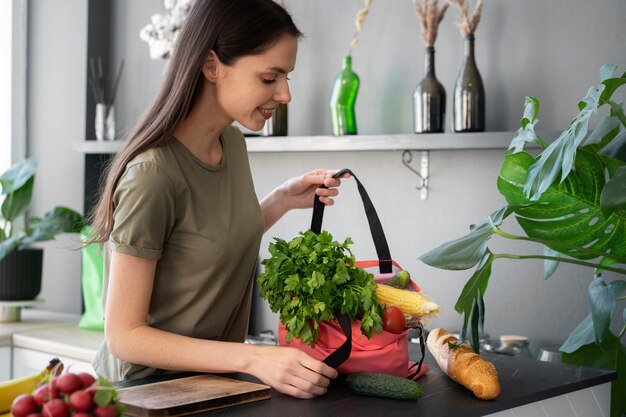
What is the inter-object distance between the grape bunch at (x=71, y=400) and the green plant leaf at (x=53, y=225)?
8.30ft

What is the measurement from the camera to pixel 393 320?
1659 mm

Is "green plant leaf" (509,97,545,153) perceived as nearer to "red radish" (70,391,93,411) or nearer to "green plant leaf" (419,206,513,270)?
"green plant leaf" (419,206,513,270)

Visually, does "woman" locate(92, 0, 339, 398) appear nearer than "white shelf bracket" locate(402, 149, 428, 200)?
Yes

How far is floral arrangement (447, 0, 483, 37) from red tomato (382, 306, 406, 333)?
1427 mm

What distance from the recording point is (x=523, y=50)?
113 inches

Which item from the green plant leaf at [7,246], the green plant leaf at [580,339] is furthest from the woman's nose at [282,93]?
the green plant leaf at [7,246]

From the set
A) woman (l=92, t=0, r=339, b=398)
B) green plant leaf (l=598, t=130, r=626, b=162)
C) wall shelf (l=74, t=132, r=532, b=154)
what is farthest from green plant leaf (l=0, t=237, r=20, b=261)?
green plant leaf (l=598, t=130, r=626, b=162)

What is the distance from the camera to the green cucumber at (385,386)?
158 centimetres

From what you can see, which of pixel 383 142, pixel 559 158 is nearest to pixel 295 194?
pixel 559 158

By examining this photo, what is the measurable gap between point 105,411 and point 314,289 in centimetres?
57

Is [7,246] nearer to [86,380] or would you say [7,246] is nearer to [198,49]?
[198,49]

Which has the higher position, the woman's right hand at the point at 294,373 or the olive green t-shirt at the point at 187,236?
the olive green t-shirt at the point at 187,236

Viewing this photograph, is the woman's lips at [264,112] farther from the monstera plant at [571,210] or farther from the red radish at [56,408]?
the red radish at [56,408]

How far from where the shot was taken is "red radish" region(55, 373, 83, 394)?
44.8 inches
